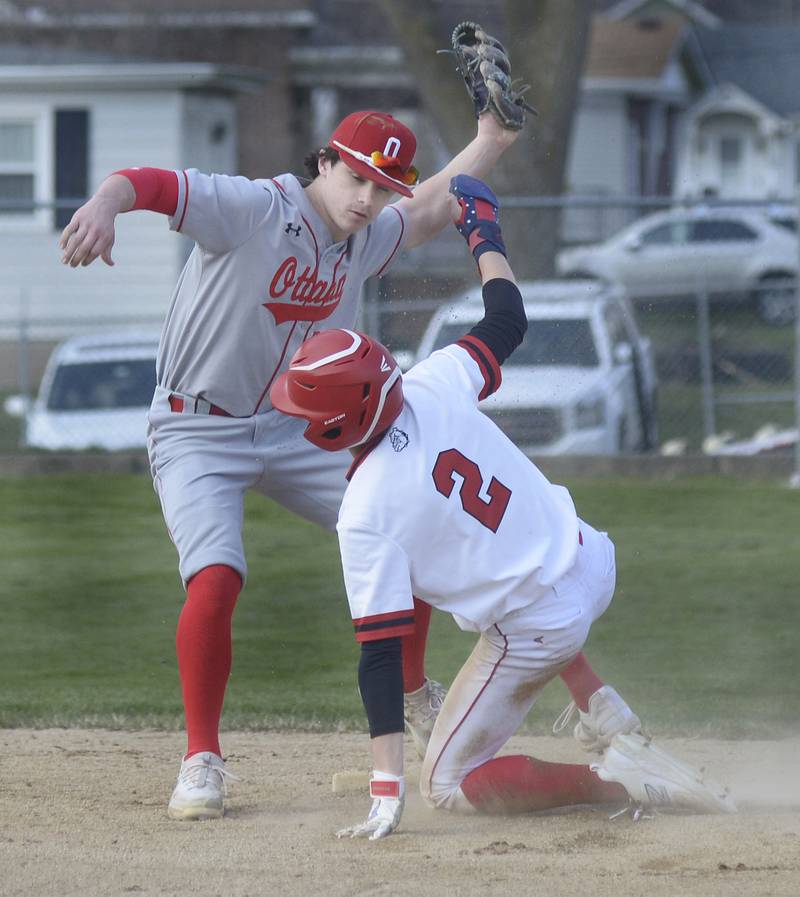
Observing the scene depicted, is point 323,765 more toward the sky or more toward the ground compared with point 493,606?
more toward the ground

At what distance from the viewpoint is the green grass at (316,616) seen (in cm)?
588

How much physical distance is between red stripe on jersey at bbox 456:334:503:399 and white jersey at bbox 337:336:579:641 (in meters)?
0.07

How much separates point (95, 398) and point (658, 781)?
8970mm

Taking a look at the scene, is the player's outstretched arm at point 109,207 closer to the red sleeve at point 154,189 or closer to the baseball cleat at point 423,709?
the red sleeve at point 154,189

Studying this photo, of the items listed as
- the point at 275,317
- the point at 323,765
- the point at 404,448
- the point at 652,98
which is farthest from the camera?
the point at 652,98

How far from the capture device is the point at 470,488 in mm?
3814

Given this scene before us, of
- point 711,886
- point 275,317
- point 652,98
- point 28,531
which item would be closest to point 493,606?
point 711,886

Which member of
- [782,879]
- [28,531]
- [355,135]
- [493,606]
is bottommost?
[28,531]

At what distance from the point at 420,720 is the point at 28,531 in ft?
18.4

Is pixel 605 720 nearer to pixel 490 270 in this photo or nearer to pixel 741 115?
pixel 490 270

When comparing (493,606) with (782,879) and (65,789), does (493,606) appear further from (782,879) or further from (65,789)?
(65,789)

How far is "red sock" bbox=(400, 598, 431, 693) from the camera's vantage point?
15.2 ft

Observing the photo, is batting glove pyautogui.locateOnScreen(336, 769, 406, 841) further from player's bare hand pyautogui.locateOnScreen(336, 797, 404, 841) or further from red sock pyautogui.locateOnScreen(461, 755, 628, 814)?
red sock pyautogui.locateOnScreen(461, 755, 628, 814)

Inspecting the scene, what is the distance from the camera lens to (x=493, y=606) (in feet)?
12.7
